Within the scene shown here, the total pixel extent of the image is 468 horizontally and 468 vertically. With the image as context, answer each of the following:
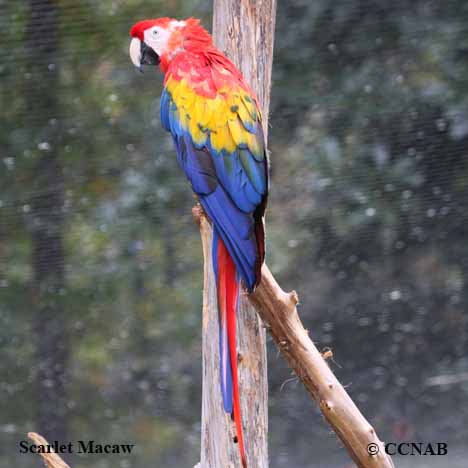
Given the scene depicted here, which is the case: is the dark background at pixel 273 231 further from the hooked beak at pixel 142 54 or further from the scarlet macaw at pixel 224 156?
the scarlet macaw at pixel 224 156

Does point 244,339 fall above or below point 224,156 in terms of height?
A: below

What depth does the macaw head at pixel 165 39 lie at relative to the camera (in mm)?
1303

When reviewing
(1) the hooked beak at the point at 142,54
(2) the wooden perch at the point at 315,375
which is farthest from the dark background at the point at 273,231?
(2) the wooden perch at the point at 315,375

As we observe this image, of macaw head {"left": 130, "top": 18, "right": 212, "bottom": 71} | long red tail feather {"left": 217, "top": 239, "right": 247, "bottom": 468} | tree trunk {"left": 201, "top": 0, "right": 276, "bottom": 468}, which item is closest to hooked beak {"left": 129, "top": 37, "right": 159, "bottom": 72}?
macaw head {"left": 130, "top": 18, "right": 212, "bottom": 71}

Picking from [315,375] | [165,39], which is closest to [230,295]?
[315,375]

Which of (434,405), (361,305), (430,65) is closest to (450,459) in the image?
(434,405)

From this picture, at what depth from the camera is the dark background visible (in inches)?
75.4

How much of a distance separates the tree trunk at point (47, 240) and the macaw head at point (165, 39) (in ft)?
1.83

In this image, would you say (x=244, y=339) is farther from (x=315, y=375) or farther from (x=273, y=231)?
(x=273, y=231)

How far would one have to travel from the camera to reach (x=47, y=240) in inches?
75.7

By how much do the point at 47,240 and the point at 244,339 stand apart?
0.84m

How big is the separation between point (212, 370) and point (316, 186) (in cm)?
81

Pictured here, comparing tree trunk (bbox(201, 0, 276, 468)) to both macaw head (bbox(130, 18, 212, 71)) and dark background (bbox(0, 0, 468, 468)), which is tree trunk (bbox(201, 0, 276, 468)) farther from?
dark background (bbox(0, 0, 468, 468))

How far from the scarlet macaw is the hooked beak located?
0.08m
